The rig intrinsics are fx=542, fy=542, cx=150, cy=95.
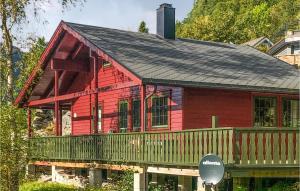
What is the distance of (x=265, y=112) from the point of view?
22359 millimetres

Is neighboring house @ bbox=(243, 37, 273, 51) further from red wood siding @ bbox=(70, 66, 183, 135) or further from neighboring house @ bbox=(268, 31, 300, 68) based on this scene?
red wood siding @ bbox=(70, 66, 183, 135)

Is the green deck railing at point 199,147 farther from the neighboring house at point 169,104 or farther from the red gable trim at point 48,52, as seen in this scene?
the red gable trim at point 48,52

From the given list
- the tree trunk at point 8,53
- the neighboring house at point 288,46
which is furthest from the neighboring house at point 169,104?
the neighboring house at point 288,46

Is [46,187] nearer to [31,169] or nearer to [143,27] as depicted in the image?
[31,169]

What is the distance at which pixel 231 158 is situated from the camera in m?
13.8

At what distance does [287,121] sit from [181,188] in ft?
26.0

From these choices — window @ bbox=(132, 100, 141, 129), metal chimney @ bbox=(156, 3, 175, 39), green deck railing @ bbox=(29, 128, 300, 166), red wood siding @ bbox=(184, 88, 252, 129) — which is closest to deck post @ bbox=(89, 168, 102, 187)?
green deck railing @ bbox=(29, 128, 300, 166)

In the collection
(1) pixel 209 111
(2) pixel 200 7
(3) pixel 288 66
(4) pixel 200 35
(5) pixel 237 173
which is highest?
(2) pixel 200 7

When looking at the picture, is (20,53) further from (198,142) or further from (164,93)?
(198,142)

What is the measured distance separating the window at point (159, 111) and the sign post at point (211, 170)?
9092 mm

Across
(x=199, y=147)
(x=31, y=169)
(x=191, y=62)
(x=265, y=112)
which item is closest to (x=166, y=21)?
(x=191, y=62)

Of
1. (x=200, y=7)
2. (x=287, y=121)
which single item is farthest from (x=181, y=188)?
(x=200, y=7)

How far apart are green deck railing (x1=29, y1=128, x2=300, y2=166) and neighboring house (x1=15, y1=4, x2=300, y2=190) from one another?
0.09 feet

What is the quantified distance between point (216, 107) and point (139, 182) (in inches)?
202
